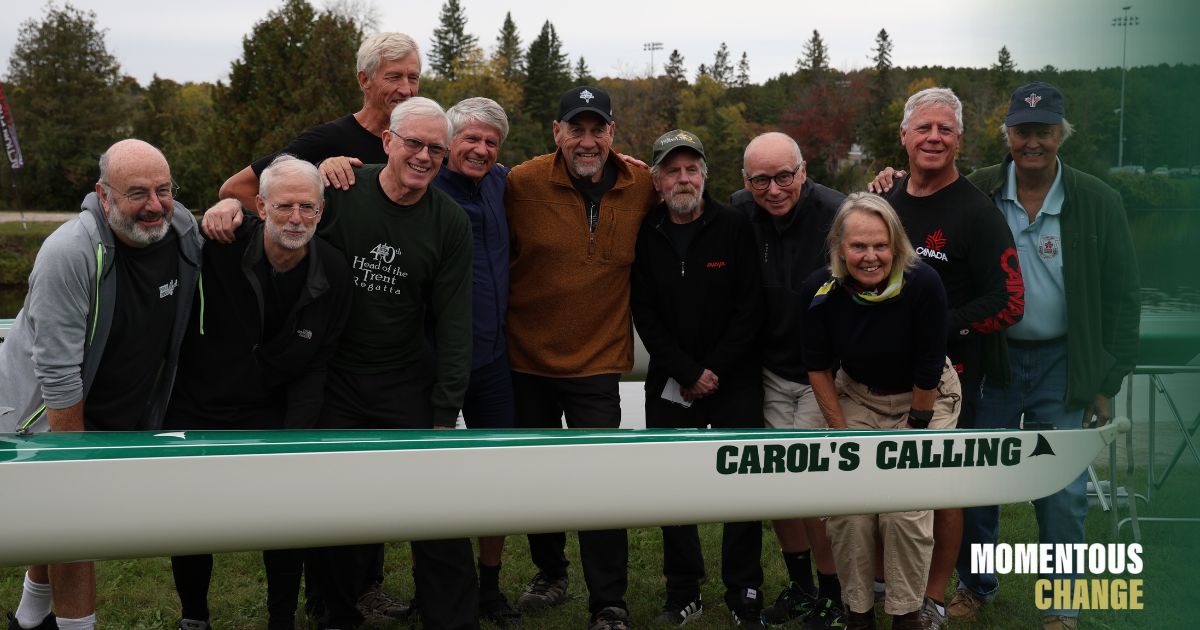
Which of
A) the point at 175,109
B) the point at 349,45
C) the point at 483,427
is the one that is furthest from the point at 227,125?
the point at 483,427

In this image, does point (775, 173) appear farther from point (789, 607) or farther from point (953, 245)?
point (789, 607)

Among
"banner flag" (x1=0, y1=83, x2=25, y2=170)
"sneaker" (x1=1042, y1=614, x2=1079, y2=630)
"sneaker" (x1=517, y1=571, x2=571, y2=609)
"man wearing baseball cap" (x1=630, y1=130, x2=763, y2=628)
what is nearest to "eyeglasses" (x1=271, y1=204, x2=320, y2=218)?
"man wearing baseball cap" (x1=630, y1=130, x2=763, y2=628)

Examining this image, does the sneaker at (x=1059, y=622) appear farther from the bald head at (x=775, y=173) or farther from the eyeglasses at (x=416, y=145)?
the eyeglasses at (x=416, y=145)

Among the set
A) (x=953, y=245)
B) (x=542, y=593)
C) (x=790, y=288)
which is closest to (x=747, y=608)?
(x=542, y=593)

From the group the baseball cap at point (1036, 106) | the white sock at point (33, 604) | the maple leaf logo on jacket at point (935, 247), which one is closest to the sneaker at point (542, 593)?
the white sock at point (33, 604)

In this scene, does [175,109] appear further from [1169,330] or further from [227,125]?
[1169,330]

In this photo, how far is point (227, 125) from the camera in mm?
29766

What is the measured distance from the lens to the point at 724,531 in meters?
3.82

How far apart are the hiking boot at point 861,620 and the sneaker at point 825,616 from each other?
0.24 m

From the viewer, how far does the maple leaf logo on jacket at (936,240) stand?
3525 mm

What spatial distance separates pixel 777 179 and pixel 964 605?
1860mm

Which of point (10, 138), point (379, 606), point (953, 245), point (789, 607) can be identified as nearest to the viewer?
point (953, 245)

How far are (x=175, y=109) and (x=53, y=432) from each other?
44.5m

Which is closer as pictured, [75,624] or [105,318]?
[105,318]
